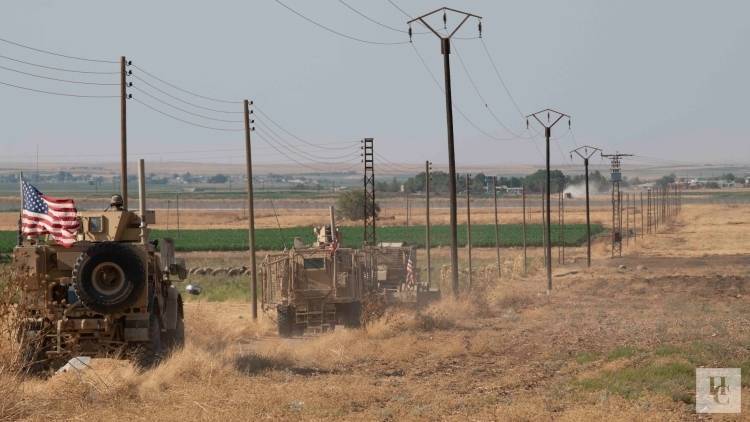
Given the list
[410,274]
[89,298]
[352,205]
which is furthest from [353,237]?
[89,298]

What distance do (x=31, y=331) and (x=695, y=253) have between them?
65503mm

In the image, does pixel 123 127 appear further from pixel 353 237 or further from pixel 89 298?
pixel 353 237

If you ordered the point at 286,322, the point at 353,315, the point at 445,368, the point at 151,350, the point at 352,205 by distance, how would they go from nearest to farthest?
the point at 151,350 → the point at 445,368 → the point at 353,315 → the point at 286,322 → the point at 352,205

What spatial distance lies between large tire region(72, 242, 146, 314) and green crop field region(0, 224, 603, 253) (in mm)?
59829

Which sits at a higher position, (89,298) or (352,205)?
(89,298)

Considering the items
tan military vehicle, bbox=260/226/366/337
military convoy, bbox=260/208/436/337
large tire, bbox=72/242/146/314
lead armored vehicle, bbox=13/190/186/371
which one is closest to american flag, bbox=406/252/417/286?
military convoy, bbox=260/208/436/337

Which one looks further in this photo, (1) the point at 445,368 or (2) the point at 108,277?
(1) the point at 445,368

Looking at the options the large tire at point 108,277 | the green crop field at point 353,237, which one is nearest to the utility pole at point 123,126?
the large tire at point 108,277

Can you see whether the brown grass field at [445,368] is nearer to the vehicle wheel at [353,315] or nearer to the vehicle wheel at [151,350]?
the vehicle wheel at [151,350]

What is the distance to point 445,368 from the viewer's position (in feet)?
80.5

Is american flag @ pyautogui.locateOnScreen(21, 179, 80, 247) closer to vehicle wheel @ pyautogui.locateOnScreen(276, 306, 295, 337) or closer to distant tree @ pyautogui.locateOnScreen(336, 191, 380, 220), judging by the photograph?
vehicle wheel @ pyautogui.locateOnScreen(276, 306, 295, 337)

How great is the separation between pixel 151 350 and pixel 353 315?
39.1ft

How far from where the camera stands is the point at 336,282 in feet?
111

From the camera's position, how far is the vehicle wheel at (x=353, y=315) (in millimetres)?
33562
